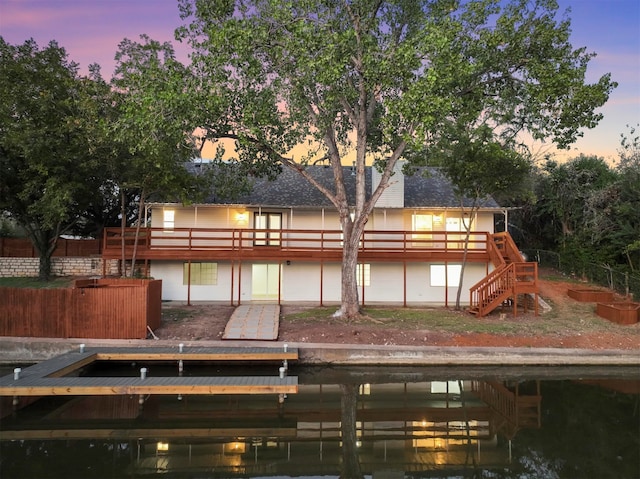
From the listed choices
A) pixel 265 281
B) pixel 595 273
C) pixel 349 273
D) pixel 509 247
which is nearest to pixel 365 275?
pixel 265 281

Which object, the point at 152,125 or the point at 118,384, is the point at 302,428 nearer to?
the point at 118,384

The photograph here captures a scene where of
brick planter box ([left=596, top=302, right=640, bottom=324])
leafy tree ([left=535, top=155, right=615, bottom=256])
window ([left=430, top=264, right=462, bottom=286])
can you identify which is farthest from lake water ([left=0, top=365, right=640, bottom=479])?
leafy tree ([left=535, top=155, right=615, bottom=256])

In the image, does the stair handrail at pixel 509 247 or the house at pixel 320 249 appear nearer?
the stair handrail at pixel 509 247

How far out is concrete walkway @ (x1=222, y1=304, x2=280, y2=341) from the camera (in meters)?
15.7

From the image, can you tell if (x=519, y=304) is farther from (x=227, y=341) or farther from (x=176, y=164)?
(x=176, y=164)

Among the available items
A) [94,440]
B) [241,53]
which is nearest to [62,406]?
[94,440]

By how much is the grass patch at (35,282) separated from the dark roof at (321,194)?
367 inches

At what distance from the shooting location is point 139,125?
16.1 meters

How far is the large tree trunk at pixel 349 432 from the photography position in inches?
299

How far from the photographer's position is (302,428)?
9.33 m

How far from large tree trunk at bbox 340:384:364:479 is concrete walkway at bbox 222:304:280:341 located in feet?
14.8

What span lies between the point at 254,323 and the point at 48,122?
546 inches

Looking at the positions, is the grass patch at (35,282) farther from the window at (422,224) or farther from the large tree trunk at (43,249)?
the window at (422,224)

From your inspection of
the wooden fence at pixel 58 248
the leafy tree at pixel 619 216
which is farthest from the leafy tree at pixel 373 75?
the wooden fence at pixel 58 248
